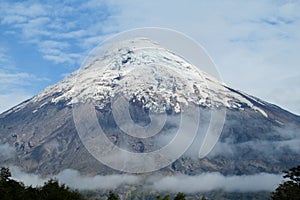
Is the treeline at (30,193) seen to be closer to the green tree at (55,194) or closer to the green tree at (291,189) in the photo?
the green tree at (55,194)

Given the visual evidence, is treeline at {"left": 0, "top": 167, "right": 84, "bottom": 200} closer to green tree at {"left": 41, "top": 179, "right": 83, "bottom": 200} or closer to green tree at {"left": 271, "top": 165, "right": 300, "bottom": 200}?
green tree at {"left": 41, "top": 179, "right": 83, "bottom": 200}

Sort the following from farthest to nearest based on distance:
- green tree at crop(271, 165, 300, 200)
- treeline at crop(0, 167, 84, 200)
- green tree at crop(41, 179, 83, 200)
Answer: green tree at crop(41, 179, 83, 200) < treeline at crop(0, 167, 84, 200) < green tree at crop(271, 165, 300, 200)

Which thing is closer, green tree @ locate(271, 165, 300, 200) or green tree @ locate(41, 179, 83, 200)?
green tree @ locate(271, 165, 300, 200)

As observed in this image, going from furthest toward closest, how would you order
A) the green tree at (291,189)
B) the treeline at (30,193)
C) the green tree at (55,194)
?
the green tree at (55,194)
the treeline at (30,193)
the green tree at (291,189)

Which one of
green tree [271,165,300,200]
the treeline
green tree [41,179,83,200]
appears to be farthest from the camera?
green tree [41,179,83,200]

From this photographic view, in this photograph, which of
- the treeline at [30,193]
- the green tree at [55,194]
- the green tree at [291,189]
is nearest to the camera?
the green tree at [291,189]

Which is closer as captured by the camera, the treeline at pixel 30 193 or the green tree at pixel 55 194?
the treeline at pixel 30 193

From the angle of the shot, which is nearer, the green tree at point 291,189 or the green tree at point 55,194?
the green tree at point 291,189

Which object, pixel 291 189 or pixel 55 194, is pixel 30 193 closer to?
pixel 55 194

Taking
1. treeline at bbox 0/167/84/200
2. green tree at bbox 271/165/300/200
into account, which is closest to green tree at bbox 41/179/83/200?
treeline at bbox 0/167/84/200

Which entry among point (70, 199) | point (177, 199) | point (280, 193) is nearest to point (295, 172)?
point (280, 193)

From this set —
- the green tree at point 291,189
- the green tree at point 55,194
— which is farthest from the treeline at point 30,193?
the green tree at point 291,189
